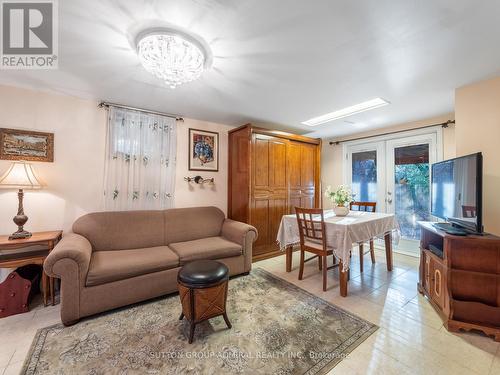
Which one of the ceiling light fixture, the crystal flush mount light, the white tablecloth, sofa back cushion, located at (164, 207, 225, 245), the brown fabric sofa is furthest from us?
sofa back cushion, located at (164, 207, 225, 245)

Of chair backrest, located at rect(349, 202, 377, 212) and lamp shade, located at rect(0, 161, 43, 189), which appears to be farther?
chair backrest, located at rect(349, 202, 377, 212)

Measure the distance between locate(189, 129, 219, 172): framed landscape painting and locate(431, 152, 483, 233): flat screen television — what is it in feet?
10.3

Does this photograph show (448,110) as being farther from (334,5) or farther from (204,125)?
(204,125)

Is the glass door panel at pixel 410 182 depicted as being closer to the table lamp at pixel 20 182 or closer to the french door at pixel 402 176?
the french door at pixel 402 176

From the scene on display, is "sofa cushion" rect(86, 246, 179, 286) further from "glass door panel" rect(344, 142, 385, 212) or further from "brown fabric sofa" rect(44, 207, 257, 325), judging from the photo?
"glass door panel" rect(344, 142, 385, 212)

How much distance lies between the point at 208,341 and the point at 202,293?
0.37 m

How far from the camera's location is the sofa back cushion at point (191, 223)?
9.88 ft

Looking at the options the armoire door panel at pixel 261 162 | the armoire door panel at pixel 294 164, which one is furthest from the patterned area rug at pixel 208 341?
the armoire door panel at pixel 294 164

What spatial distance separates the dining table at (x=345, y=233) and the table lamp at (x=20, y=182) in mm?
3005

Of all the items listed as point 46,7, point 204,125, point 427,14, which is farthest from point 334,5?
point 204,125

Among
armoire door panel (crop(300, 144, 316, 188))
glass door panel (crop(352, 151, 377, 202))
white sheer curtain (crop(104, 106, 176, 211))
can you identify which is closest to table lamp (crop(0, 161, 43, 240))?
white sheer curtain (crop(104, 106, 176, 211))

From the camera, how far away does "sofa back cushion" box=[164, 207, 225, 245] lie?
9.88 ft

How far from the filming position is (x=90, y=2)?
4.25 feet

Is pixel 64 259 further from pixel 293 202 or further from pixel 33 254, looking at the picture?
pixel 293 202
